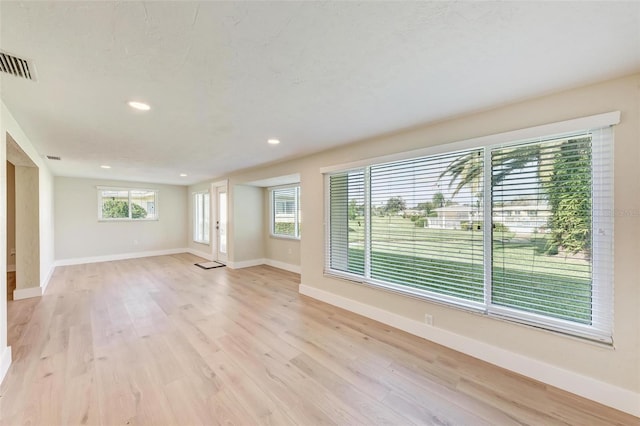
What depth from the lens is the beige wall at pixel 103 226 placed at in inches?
251

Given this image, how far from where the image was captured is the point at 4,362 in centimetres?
208

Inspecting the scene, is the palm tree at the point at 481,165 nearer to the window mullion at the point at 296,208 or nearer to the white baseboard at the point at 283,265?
the window mullion at the point at 296,208

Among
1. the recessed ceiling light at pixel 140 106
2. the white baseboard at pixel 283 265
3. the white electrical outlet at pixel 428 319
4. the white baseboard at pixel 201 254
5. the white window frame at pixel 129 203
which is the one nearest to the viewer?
the recessed ceiling light at pixel 140 106

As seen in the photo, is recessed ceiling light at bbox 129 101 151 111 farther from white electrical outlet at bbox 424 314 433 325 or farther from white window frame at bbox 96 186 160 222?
white window frame at bbox 96 186 160 222

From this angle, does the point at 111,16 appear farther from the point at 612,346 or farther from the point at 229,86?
the point at 612,346

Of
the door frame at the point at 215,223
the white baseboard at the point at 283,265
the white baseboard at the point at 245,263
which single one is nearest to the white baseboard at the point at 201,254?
the door frame at the point at 215,223

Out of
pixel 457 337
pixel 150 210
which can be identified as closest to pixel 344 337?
pixel 457 337

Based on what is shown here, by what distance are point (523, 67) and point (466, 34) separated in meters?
0.62

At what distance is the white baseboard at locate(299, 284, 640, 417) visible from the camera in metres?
1.76

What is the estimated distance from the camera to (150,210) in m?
7.70

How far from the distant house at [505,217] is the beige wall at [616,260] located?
0.41 meters

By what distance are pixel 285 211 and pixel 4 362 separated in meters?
4.60

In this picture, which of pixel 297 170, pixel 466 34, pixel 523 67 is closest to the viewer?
pixel 466 34

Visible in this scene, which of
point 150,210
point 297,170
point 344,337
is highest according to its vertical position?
point 297,170
